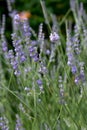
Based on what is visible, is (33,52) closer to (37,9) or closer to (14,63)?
(14,63)

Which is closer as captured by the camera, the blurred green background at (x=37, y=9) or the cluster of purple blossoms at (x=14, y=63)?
the cluster of purple blossoms at (x=14, y=63)

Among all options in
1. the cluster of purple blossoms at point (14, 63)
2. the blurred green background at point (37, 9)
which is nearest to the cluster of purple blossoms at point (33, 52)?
the cluster of purple blossoms at point (14, 63)

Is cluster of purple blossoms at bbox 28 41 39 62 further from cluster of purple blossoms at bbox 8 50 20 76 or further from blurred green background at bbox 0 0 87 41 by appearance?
blurred green background at bbox 0 0 87 41

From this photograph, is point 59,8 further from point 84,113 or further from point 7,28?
point 84,113

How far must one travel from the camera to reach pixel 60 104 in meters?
1.90

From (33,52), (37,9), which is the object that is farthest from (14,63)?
(37,9)

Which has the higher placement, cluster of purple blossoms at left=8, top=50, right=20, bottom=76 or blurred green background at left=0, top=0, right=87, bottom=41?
blurred green background at left=0, top=0, right=87, bottom=41

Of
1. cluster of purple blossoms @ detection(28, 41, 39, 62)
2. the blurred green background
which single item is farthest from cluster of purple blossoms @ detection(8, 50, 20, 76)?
the blurred green background

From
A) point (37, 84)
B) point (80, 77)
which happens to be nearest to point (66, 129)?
point (37, 84)

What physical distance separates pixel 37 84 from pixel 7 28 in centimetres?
313

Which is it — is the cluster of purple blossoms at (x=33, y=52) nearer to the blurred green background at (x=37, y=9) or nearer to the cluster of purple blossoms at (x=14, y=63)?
the cluster of purple blossoms at (x=14, y=63)

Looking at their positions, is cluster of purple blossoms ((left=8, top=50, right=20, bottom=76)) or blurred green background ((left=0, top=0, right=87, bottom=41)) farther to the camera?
blurred green background ((left=0, top=0, right=87, bottom=41))

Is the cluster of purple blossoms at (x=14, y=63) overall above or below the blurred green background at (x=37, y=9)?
below

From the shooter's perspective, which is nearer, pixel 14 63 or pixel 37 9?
pixel 14 63
